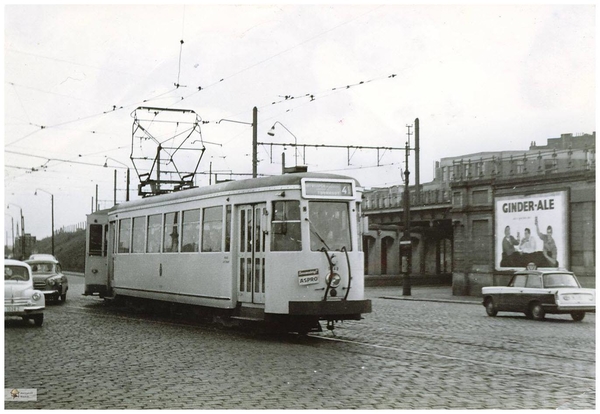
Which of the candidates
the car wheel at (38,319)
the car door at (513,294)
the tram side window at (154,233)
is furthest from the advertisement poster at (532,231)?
the car wheel at (38,319)

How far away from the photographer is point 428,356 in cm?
1316

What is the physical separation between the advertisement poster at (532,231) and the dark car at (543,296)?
→ 371 inches

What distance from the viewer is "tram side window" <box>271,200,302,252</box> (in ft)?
50.3

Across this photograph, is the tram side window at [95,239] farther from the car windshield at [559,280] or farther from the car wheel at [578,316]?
the car wheel at [578,316]

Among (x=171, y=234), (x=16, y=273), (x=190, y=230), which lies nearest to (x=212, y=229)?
(x=190, y=230)

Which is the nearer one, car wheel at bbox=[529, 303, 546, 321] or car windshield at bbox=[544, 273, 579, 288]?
car wheel at bbox=[529, 303, 546, 321]

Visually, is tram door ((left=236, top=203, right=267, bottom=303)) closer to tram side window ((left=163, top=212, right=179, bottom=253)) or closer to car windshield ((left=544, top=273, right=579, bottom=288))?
tram side window ((left=163, top=212, right=179, bottom=253))

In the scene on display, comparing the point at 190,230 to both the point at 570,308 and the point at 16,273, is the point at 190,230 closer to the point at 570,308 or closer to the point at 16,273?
the point at 16,273

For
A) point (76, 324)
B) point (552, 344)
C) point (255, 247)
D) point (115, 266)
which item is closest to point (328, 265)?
point (255, 247)

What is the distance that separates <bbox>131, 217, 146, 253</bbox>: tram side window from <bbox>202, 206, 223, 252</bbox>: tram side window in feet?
14.5

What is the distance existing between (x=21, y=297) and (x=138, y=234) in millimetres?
4705

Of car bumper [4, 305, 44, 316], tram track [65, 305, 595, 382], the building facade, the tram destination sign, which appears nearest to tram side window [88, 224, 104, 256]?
tram track [65, 305, 595, 382]

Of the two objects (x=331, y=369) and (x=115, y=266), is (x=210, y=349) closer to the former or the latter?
(x=331, y=369)

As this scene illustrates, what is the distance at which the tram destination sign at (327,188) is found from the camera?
50.2 feet
